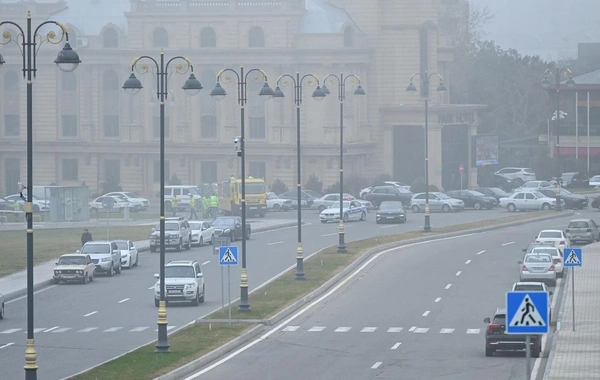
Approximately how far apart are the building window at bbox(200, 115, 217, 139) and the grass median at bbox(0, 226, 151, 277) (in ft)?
112

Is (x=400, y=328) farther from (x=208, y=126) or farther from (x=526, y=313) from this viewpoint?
(x=208, y=126)

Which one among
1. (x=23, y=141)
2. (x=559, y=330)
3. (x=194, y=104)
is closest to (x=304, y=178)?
(x=194, y=104)

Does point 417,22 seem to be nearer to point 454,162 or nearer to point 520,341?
point 454,162

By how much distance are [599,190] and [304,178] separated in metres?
25.7

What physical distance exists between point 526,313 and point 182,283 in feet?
83.1

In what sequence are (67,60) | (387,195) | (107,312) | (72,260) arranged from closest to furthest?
(67,60)
(107,312)
(72,260)
(387,195)

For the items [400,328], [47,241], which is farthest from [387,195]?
[400,328]

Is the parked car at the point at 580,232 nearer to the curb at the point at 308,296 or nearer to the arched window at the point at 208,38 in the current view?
the curb at the point at 308,296

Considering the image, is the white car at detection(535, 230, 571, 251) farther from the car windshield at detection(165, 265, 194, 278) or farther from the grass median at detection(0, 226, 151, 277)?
the grass median at detection(0, 226, 151, 277)

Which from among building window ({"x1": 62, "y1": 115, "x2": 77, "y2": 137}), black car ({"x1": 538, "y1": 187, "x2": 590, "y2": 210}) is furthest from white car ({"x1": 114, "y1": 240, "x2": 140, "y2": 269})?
building window ({"x1": 62, "y1": 115, "x2": 77, "y2": 137})

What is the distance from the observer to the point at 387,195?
9000cm

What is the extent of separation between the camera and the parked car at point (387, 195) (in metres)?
89.4

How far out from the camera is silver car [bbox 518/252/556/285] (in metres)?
48.1

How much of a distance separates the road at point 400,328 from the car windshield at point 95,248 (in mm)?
10791
